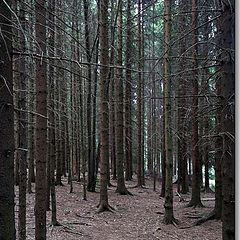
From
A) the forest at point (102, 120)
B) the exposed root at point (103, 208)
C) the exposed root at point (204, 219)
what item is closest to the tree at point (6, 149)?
the forest at point (102, 120)

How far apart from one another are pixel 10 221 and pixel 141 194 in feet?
32.4

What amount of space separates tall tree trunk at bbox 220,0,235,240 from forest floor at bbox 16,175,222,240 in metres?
3.24

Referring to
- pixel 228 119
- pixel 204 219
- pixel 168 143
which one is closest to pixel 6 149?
pixel 228 119

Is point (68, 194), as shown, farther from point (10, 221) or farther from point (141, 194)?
point (10, 221)

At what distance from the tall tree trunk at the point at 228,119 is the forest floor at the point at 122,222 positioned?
10.6ft

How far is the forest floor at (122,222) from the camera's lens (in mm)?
6348

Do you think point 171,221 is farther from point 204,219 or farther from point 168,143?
point 168,143

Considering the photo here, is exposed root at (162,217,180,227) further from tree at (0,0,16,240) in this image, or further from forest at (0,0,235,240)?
tree at (0,0,16,240)

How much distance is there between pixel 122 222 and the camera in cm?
752

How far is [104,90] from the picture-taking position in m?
8.28

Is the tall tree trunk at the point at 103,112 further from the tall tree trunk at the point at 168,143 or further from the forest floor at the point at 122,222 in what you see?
the tall tree trunk at the point at 168,143

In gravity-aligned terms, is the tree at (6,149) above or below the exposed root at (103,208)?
above

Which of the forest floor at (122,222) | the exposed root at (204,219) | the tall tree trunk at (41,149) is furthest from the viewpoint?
the exposed root at (204,219)

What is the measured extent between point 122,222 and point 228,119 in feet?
16.3
